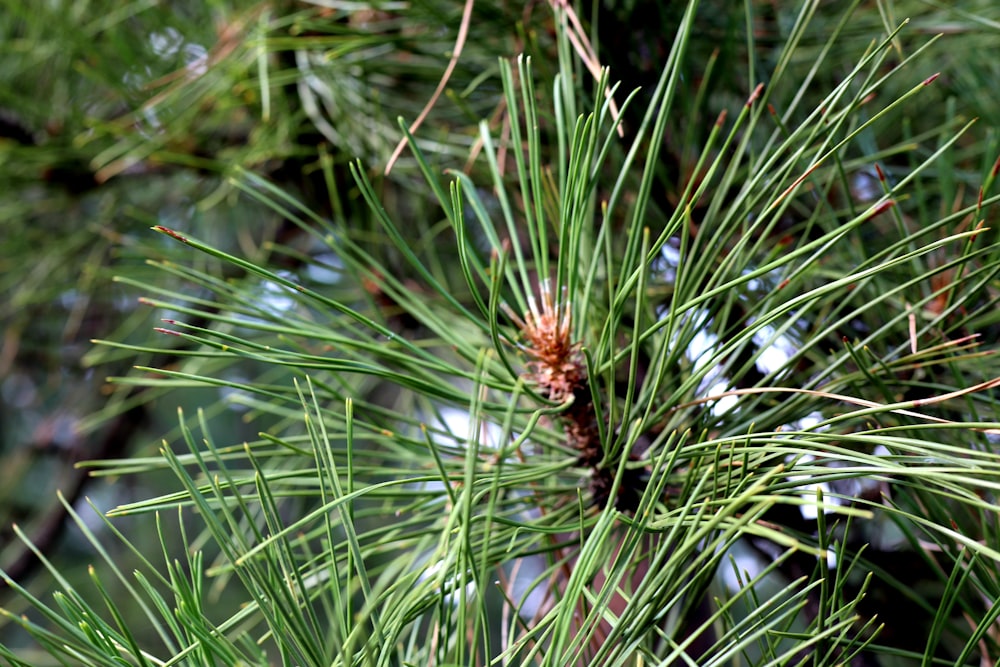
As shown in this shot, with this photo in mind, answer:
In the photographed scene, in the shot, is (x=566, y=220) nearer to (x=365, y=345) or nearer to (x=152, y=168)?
(x=365, y=345)

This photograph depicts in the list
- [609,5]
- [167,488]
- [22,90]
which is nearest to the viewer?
[609,5]

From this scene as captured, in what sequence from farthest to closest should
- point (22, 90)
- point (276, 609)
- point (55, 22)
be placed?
point (22, 90) < point (55, 22) < point (276, 609)

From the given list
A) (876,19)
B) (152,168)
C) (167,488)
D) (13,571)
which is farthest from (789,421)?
(167,488)

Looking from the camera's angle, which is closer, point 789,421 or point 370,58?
point 789,421

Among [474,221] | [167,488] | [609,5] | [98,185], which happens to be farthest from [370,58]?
[167,488]

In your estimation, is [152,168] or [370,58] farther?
[152,168]

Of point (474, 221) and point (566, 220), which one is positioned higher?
point (566, 220)

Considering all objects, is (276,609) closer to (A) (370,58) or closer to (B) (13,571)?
(A) (370,58)

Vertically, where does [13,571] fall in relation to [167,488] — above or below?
above

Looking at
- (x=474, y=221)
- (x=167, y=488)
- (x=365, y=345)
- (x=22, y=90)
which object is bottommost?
(x=167, y=488)
